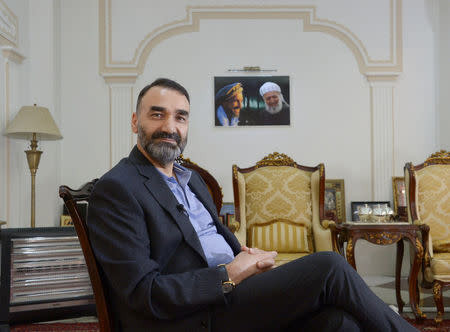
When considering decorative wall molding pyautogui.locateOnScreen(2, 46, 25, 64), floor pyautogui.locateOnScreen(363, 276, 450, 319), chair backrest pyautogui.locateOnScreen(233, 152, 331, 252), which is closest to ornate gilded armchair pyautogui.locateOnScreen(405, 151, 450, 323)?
floor pyautogui.locateOnScreen(363, 276, 450, 319)

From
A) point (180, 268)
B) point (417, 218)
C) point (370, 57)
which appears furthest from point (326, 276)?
point (370, 57)

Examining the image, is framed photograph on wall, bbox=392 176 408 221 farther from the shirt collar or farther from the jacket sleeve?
the jacket sleeve

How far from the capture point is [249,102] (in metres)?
4.96

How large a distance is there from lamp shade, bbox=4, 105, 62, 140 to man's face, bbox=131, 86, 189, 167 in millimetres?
2653

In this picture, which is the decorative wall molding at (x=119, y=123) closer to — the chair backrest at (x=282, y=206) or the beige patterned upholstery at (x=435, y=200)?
the chair backrest at (x=282, y=206)

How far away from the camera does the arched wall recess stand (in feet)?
16.3

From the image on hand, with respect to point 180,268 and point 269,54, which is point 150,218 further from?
point 269,54

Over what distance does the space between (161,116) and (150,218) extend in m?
0.37

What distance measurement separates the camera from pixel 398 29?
16.5ft

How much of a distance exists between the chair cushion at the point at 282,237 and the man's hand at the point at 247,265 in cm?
233

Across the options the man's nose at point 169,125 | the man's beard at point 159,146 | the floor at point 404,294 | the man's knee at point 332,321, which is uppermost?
the man's nose at point 169,125

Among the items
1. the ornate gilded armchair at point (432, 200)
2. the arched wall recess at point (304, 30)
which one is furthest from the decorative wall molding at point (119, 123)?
the ornate gilded armchair at point (432, 200)

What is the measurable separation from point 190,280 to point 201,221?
0.38 metres

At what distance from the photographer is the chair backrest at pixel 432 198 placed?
3650 millimetres
